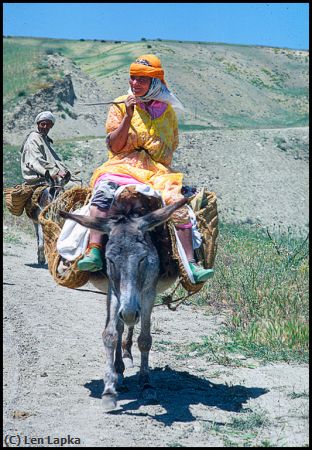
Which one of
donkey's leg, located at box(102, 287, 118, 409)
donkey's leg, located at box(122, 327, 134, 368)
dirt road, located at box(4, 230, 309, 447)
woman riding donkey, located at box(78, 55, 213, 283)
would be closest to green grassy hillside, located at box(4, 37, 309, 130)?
dirt road, located at box(4, 230, 309, 447)

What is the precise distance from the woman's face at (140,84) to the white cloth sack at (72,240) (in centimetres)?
112

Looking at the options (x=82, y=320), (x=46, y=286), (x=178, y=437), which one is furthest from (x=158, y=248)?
(x=46, y=286)

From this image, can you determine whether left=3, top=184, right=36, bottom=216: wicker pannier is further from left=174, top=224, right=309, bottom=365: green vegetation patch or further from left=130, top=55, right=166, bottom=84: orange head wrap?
left=130, top=55, right=166, bottom=84: orange head wrap

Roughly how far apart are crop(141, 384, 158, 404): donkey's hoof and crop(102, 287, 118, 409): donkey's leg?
373 millimetres

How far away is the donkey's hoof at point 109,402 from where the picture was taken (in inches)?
236

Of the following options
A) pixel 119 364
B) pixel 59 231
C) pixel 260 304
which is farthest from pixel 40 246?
pixel 119 364

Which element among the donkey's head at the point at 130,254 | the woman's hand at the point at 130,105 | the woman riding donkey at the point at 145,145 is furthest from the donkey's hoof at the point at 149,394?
the woman's hand at the point at 130,105

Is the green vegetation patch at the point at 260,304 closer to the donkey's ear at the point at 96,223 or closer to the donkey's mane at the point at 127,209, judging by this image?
the donkey's mane at the point at 127,209

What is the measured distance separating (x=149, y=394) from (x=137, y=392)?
0.34 meters

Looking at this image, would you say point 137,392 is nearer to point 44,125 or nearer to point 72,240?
point 72,240

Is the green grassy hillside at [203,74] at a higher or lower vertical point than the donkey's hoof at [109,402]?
higher

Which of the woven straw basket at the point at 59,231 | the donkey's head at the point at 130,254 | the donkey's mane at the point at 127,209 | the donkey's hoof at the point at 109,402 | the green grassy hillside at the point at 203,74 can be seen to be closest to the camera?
the donkey's head at the point at 130,254

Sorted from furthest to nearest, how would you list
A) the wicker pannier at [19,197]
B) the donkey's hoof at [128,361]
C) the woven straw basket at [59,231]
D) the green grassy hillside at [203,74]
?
the green grassy hillside at [203,74] < the wicker pannier at [19,197] < the donkey's hoof at [128,361] < the woven straw basket at [59,231]

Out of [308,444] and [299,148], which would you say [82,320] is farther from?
[299,148]
